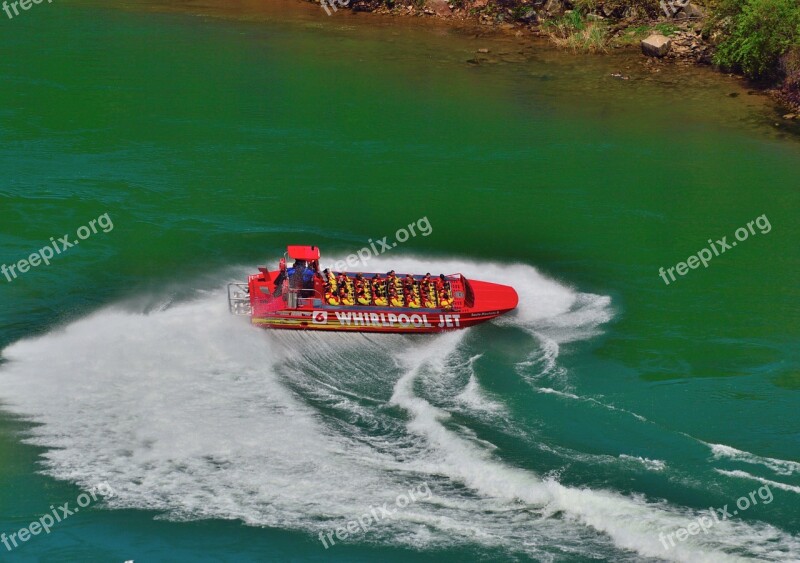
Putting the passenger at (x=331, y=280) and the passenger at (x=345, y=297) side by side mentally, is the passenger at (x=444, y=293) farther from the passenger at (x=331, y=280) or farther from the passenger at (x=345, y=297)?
the passenger at (x=331, y=280)

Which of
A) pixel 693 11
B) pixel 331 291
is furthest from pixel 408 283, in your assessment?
pixel 693 11

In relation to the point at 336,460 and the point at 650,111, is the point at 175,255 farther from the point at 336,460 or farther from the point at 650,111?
the point at 650,111

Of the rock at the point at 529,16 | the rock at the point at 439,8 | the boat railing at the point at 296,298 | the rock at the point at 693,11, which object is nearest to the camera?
the boat railing at the point at 296,298

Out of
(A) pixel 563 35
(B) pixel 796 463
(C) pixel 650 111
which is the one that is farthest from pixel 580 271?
(A) pixel 563 35

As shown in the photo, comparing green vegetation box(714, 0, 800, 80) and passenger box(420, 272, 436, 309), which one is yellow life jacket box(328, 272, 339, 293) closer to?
passenger box(420, 272, 436, 309)

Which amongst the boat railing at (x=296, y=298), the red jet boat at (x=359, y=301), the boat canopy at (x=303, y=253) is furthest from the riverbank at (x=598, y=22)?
the boat railing at (x=296, y=298)

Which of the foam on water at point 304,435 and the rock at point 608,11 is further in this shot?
the rock at point 608,11

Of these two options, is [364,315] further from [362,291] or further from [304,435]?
[304,435]
